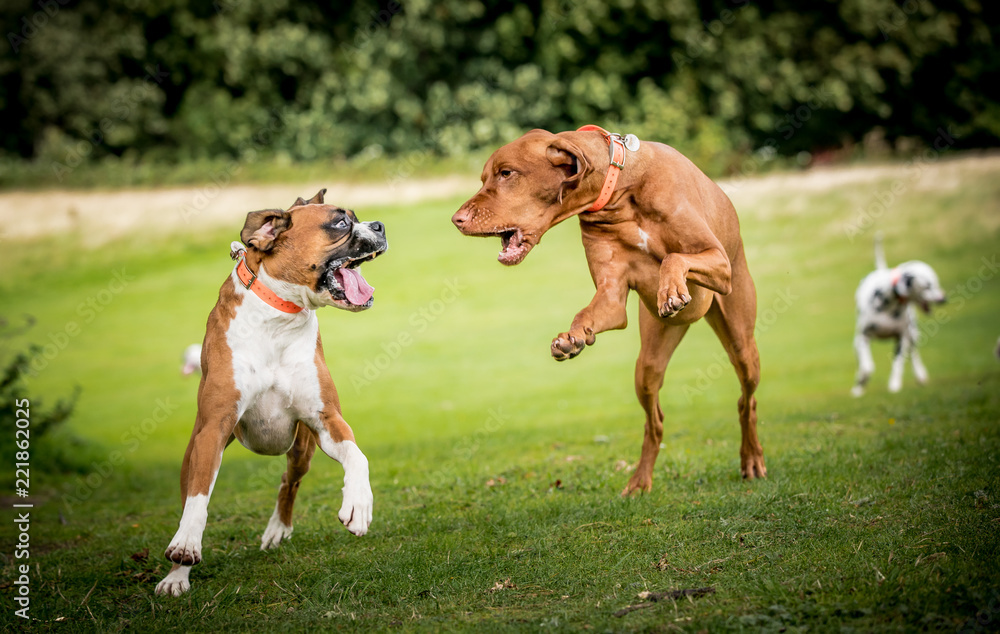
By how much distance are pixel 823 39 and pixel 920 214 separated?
10756 millimetres

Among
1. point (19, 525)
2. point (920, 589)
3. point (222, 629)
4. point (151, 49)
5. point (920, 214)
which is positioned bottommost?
point (19, 525)

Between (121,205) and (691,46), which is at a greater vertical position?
(691,46)

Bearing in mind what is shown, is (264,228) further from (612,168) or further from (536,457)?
(536,457)

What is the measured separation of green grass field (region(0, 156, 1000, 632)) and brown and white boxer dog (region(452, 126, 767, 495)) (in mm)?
1300

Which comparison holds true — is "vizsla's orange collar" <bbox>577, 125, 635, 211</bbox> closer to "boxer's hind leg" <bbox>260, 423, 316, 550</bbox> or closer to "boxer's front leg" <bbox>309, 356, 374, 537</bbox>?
"boxer's front leg" <bbox>309, 356, 374, 537</bbox>

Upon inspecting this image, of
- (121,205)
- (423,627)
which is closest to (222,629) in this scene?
(423,627)

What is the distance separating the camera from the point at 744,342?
639 centimetres

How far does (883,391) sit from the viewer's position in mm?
13414

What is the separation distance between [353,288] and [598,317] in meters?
1.41

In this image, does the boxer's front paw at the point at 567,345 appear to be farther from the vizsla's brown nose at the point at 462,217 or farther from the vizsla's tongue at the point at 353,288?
the vizsla's tongue at the point at 353,288

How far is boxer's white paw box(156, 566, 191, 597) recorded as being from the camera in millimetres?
4762

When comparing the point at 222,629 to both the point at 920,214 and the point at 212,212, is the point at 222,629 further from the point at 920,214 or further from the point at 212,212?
the point at 920,214

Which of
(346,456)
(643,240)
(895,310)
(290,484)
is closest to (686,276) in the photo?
(643,240)

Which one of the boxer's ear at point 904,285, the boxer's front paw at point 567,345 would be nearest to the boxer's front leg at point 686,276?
the boxer's front paw at point 567,345
